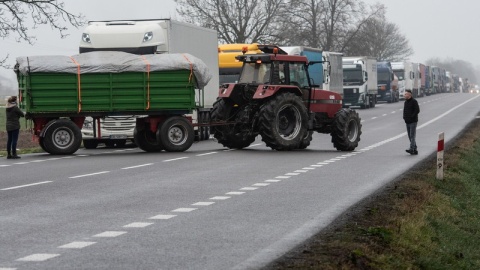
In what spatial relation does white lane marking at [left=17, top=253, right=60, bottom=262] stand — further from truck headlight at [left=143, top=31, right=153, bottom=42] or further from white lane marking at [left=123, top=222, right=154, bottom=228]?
truck headlight at [left=143, top=31, right=153, bottom=42]

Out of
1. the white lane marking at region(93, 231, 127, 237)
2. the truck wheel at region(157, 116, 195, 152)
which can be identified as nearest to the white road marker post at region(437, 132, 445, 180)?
the truck wheel at region(157, 116, 195, 152)

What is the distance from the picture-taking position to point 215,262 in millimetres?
9398

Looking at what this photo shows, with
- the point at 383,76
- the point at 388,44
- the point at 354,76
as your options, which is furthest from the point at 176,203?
Answer: the point at 388,44

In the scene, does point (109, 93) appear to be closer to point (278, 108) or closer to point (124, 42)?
point (124, 42)

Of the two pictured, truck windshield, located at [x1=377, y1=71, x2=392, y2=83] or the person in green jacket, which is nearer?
the person in green jacket

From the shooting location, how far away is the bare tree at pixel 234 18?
80.6 m

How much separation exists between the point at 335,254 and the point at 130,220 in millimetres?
3425

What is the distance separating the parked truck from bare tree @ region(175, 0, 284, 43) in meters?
8.40

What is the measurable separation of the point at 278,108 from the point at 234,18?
5525cm

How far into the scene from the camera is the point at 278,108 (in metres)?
27.4

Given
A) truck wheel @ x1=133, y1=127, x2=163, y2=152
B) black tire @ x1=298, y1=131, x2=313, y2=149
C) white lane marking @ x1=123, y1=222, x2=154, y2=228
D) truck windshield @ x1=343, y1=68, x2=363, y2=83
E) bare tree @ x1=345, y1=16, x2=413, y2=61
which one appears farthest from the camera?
bare tree @ x1=345, y1=16, x2=413, y2=61

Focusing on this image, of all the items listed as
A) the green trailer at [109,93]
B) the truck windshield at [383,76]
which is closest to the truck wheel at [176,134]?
the green trailer at [109,93]

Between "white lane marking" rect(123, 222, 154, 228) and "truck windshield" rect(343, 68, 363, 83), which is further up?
"truck windshield" rect(343, 68, 363, 83)

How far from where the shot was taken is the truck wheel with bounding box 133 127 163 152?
28922mm
